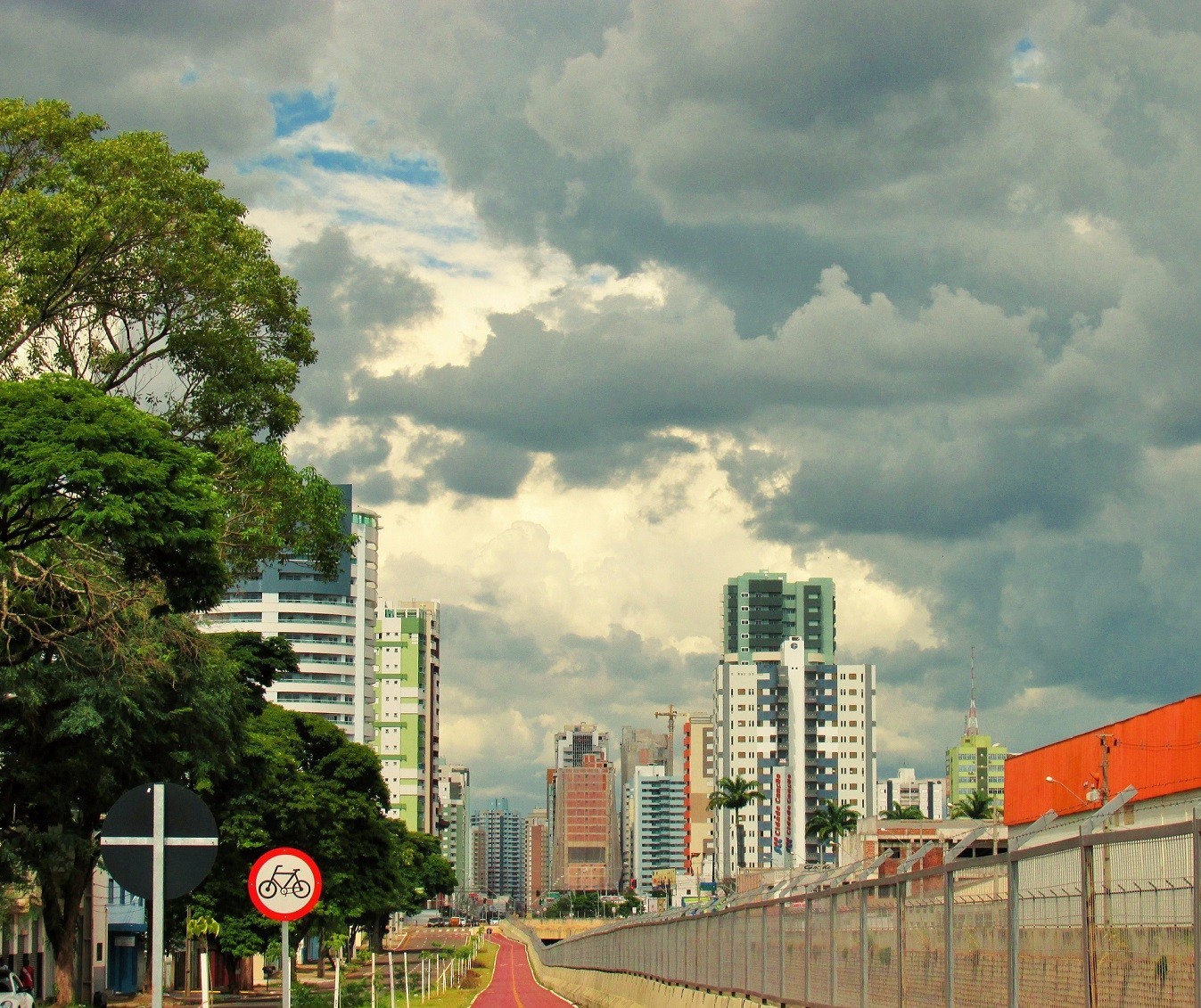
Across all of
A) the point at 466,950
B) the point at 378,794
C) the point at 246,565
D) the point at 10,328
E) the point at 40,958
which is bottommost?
the point at 466,950

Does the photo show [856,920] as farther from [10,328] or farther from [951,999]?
[10,328]

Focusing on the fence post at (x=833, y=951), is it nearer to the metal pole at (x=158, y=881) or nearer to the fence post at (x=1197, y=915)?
the metal pole at (x=158, y=881)

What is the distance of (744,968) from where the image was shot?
85.3 ft

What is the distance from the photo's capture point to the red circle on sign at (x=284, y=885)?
15914 millimetres

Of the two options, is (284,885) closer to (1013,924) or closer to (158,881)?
Result: (158,881)

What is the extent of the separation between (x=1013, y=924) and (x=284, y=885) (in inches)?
Answer: 292

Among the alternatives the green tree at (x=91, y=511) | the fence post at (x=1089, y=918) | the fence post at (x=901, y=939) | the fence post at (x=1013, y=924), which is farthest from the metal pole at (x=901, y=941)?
the green tree at (x=91, y=511)

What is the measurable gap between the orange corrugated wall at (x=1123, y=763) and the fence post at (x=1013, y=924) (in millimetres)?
35493

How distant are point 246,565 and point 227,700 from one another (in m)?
3.18

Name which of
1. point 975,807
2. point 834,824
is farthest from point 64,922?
point 834,824

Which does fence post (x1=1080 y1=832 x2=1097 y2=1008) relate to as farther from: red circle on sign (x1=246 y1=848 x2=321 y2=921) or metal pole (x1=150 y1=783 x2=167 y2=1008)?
red circle on sign (x1=246 y1=848 x2=321 y2=921)

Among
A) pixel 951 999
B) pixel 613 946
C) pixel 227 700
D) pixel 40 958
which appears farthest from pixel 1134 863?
pixel 40 958

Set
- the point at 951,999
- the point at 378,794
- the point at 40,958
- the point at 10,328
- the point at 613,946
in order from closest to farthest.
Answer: the point at 951,999
the point at 10,328
the point at 613,946
the point at 40,958
the point at 378,794

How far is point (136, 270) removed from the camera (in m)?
34.3
